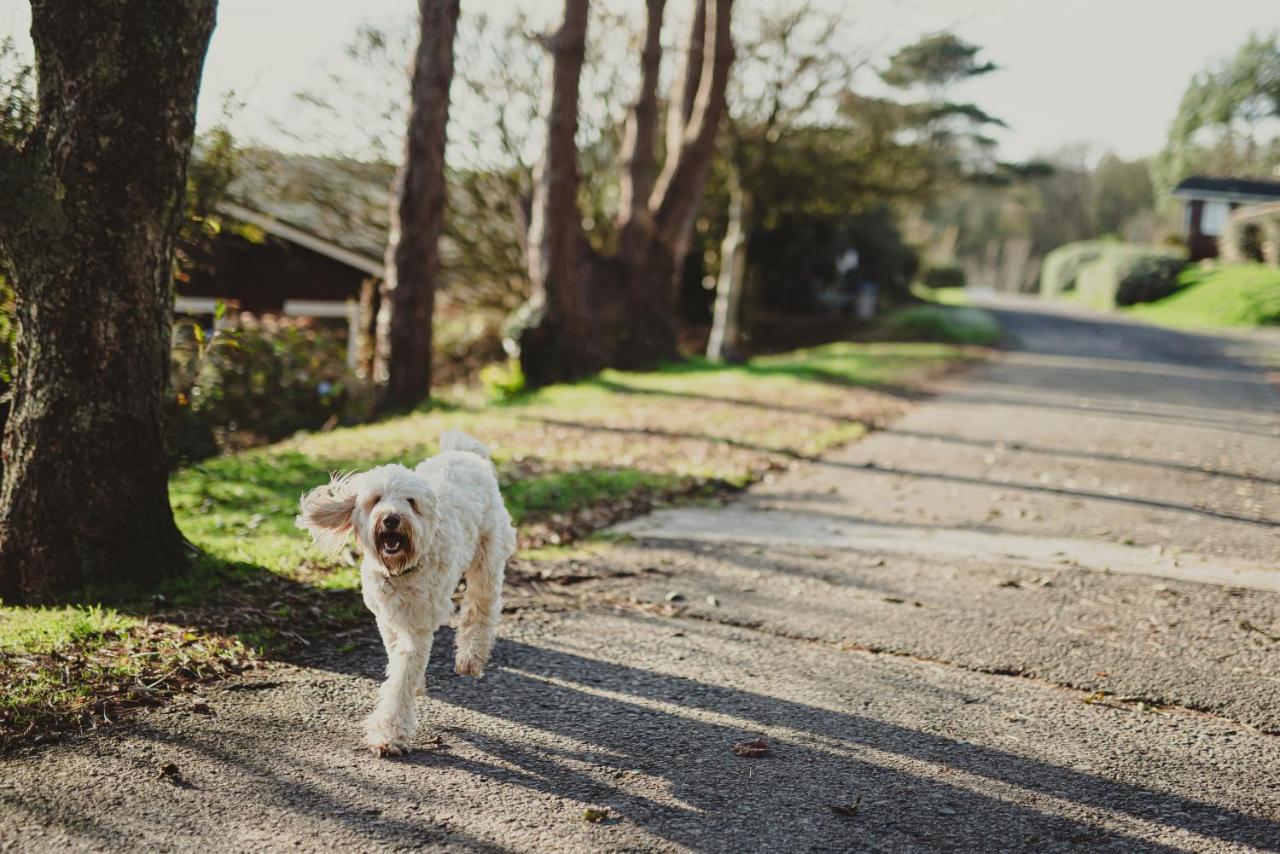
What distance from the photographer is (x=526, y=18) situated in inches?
775

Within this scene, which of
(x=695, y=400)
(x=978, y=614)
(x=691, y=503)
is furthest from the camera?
(x=695, y=400)

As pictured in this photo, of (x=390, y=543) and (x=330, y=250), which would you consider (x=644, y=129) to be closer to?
(x=330, y=250)

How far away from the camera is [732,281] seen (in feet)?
70.3

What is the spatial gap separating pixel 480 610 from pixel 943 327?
2431cm

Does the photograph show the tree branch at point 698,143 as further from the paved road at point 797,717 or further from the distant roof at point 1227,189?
the distant roof at point 1227,189

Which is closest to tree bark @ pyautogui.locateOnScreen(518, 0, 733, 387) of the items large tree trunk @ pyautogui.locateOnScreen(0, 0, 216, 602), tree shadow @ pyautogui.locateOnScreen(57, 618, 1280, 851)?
large tree trunk @ pyautogui.locateOnScreen(0, 0, 216, 602)

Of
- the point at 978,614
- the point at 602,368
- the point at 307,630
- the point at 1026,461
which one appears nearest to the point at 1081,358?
the point at 602,368

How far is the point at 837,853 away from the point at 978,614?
289 centimetres

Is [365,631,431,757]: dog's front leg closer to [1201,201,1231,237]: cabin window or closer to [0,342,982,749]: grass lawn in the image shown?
[0,342,982,749]: grass lawn

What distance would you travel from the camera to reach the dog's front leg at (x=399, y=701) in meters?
3.86

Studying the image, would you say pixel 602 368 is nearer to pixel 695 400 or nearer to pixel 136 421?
pixel 695 400

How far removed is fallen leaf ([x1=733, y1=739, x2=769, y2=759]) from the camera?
397 cm

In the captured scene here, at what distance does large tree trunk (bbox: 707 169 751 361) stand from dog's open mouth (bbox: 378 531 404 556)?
16909mm

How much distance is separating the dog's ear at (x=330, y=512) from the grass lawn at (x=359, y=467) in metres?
0.99
